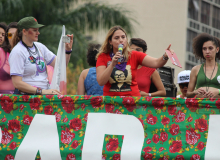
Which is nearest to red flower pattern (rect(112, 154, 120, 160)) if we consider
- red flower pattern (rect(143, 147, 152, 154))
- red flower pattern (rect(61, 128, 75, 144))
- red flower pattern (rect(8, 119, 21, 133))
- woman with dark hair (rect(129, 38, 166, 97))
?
red flower pattern (rect(143, 147, 152, 154))

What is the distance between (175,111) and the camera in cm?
407

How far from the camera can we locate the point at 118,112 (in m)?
4.19

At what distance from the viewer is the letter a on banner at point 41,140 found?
4246 mm

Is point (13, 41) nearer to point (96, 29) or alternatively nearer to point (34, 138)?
point (34, 138)

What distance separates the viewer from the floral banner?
4.00m

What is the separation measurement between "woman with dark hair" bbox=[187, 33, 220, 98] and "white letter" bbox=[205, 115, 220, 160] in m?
0.48

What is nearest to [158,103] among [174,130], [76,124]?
[174,130]

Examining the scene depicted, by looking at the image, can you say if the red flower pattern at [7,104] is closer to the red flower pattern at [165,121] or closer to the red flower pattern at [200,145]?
the red flower pattern at [165,121]

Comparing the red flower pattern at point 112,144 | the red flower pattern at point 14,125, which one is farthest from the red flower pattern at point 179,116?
the red flower pattern at point 14,125

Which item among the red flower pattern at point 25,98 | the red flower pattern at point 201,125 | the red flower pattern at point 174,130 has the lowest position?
the red flower pattern at point 174,130

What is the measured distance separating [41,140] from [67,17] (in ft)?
43.1

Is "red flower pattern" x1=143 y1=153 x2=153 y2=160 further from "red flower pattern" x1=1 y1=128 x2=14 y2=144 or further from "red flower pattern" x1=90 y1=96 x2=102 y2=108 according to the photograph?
"red flower pattern" x1=1 y1=128 x2=14 y2=144

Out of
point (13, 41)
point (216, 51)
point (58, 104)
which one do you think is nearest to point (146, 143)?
point (58, 104)

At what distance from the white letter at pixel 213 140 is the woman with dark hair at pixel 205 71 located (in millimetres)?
476
